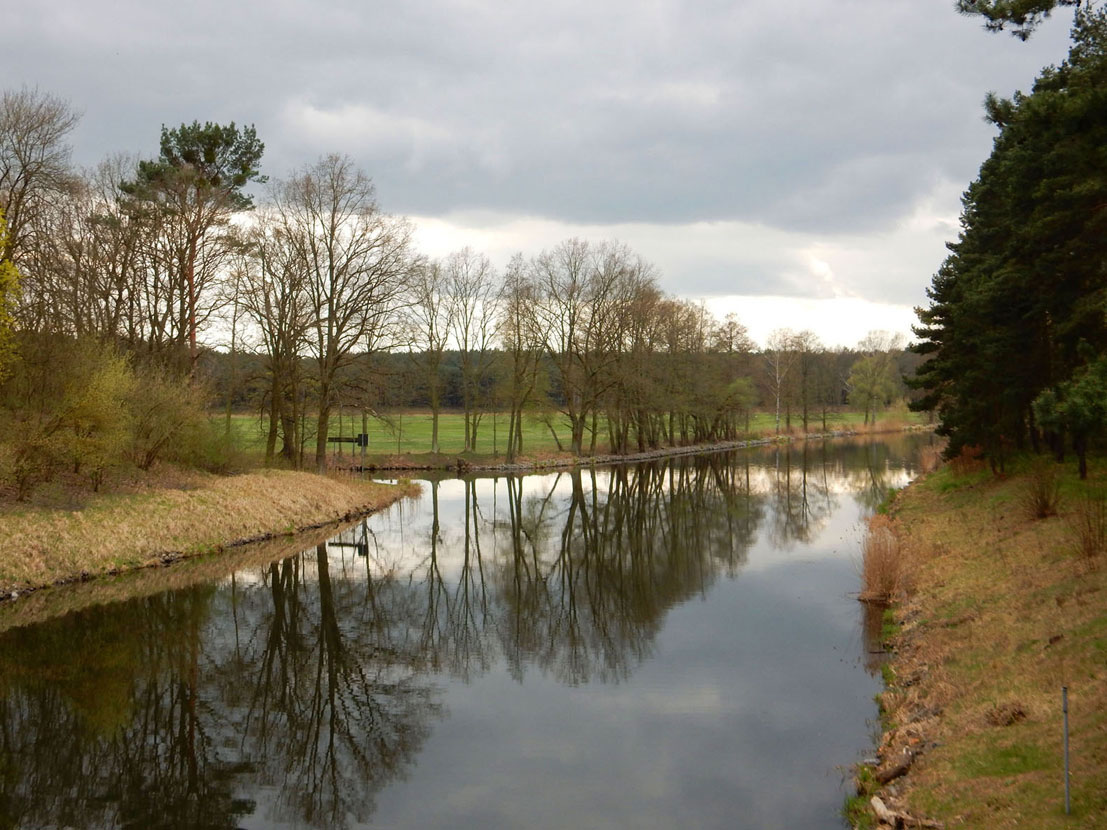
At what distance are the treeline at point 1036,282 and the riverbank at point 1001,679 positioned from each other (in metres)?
2.25

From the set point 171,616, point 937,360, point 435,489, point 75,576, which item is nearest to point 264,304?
point 435,489

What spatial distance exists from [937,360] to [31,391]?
2770 centimetres

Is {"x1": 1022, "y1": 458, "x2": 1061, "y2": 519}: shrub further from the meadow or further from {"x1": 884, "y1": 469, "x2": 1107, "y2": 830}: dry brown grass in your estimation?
the meadow

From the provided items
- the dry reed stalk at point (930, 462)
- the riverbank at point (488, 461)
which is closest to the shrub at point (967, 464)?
the dry reed stalk at point (930, 462)

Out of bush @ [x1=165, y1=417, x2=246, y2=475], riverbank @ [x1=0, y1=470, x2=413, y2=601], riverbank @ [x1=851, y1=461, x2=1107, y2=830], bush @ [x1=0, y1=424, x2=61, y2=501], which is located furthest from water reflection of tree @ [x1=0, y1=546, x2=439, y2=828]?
bush @ [x1=165, y1=417, x2=246, y2=475]

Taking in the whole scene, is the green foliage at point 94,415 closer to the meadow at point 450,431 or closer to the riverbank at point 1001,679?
the meadow at point 450,431

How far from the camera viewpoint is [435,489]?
42438mm

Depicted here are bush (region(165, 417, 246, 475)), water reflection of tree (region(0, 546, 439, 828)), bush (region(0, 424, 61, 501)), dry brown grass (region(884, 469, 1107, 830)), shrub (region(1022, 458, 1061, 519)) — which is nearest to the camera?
dry brown grass (region(884, 469, 1107, 830))

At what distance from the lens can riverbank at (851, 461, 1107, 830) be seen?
726 cm

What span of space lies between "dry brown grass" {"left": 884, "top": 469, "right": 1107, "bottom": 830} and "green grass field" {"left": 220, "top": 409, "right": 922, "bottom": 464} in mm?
24183

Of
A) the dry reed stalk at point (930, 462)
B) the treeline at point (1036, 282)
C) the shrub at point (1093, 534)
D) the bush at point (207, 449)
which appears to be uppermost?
the treeline at point (1036, 282)

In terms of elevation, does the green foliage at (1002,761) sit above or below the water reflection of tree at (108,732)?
above

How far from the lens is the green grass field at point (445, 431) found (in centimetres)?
4112

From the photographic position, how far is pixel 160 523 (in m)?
23.0
